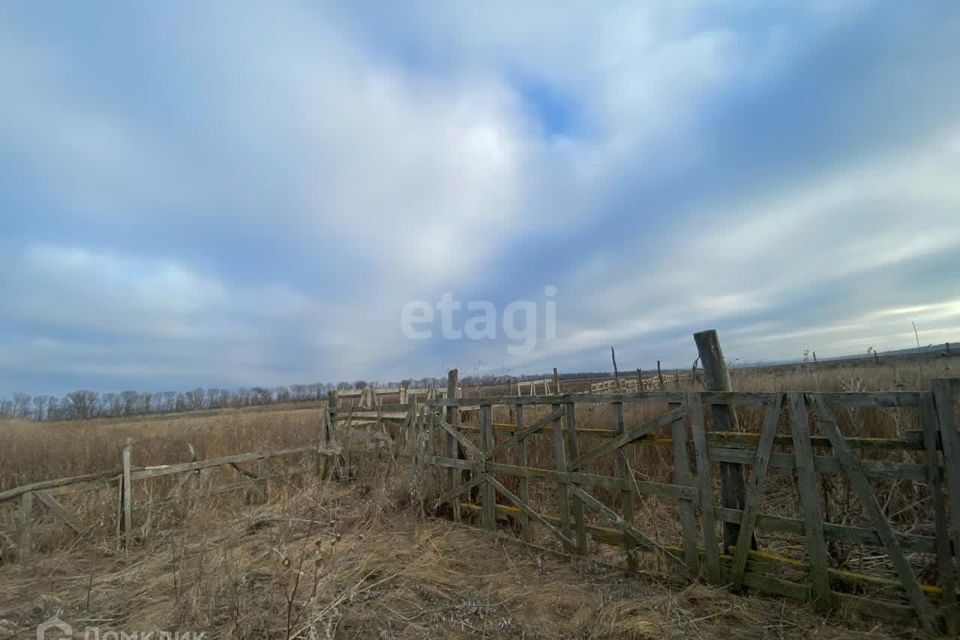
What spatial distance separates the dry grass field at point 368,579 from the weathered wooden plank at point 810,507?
21 centimetres

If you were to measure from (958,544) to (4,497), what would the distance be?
10690 mm

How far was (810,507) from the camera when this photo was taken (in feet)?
12.2

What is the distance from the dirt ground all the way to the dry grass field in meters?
0.02

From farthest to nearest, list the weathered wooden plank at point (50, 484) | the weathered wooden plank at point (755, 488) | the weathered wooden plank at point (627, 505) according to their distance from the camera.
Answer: the weathered wooden plank at point (50, 484) → the weathered wooden plank at point (627, 505) → the weathered wooden plank at point (755, 488)

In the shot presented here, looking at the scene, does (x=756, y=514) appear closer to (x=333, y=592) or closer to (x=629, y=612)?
(x=629, y=612)

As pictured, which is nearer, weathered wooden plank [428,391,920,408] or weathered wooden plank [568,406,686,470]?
weathered wooden plank [428,391,920,408]

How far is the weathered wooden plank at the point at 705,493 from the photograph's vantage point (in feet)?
13.9

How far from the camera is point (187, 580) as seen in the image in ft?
14.3

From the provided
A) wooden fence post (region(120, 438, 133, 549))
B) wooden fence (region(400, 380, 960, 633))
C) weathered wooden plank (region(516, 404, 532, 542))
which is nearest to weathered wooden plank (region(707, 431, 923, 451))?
wooden fence (region(400, 380, 960, 633))

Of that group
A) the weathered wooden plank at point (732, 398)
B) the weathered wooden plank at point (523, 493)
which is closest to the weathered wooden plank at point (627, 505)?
the weathered wooden plank at point (732, 398)

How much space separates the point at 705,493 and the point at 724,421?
28.7 inches

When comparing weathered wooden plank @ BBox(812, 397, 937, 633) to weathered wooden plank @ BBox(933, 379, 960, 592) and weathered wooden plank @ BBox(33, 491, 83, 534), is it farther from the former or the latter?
weathered wooden plank @ BBox(33, 491, 83, 534)

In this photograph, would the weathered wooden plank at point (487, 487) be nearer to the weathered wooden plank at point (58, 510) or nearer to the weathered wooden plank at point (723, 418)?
the weathered wooden plank at point (723, 418)

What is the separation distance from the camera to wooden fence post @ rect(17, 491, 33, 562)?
643cm
